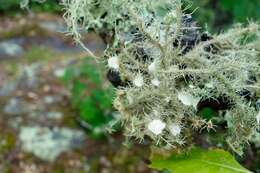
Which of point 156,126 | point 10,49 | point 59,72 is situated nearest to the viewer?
point 156,126

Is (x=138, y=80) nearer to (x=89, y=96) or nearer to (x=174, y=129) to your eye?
(x=174, y=129)

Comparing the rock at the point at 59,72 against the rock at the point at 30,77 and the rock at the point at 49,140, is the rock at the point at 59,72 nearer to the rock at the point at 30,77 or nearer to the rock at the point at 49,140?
the rock at the point at 30,77

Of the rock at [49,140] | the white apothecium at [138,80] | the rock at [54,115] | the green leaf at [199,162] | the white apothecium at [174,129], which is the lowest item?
the rock at [49,140]

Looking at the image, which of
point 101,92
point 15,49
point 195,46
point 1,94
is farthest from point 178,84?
point 15,49

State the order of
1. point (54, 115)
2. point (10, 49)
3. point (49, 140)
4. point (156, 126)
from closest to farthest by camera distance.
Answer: point (156, 126)
point (49, 140)
point (54, 115)
point (10, 49)

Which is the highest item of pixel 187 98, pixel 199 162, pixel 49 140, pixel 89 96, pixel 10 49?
pixel 187 98

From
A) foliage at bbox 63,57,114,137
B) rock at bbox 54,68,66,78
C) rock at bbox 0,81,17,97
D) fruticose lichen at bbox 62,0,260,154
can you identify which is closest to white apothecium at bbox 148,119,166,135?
fruticose lichen at bbox 62,0,260,154

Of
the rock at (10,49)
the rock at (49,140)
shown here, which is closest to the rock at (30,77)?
the rock at (49,140)

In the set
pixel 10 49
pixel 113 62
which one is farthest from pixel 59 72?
pixel 113 62
